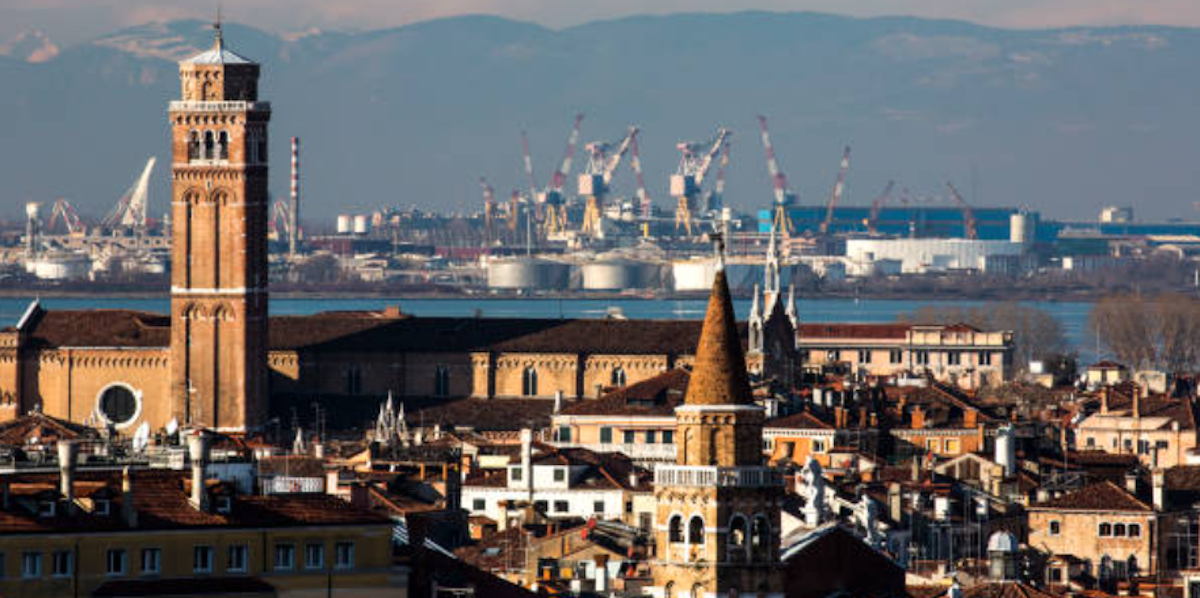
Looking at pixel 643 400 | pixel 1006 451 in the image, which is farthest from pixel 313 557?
pixel 643 400

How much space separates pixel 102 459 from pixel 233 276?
43814 mm

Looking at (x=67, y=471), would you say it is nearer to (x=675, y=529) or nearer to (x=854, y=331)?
(x=675, y=529)

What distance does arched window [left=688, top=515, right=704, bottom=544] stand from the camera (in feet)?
79.7

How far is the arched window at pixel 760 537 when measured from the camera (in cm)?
2436

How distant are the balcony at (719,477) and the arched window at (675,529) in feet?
0.80

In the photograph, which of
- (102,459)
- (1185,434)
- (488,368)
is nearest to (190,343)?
(488,368)

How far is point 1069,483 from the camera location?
4694 cm

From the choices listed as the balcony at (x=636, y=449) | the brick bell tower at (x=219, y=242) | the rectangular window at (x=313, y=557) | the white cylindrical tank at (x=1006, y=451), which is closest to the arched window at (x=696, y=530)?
the rectangular window at (x=313, y=557)

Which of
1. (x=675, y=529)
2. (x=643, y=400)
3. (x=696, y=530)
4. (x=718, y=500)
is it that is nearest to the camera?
(x=718, y=500)

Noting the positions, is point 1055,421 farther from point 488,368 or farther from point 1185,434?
point 488,368

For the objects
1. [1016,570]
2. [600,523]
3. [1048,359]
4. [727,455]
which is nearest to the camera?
[727,455]

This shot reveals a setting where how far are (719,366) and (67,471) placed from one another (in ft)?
15.3

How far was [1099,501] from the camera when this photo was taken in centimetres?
4206

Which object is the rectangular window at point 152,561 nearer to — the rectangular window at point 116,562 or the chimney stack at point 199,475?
the rectangular window at point 116,562
